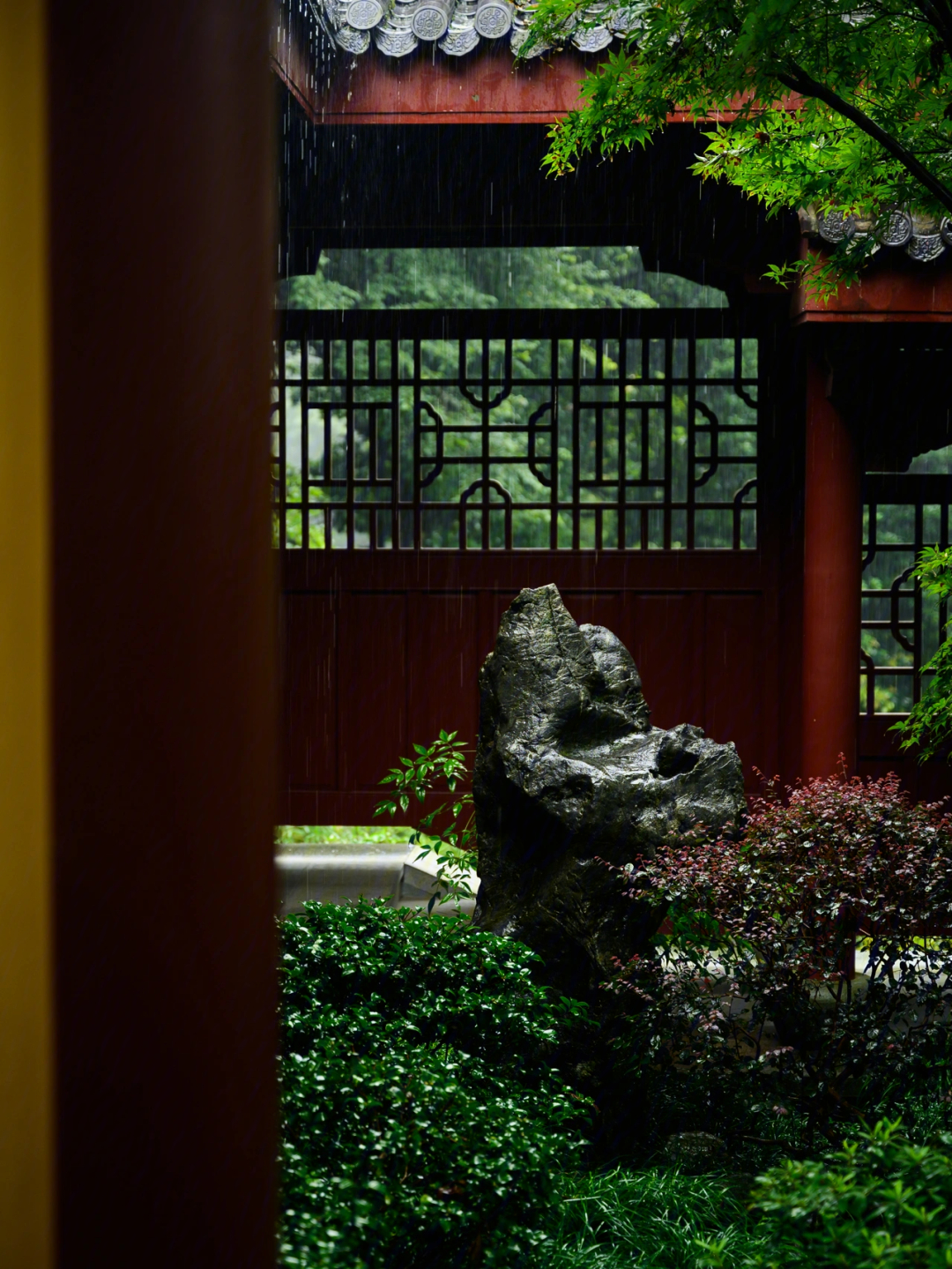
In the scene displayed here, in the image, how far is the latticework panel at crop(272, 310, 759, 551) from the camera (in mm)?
6980

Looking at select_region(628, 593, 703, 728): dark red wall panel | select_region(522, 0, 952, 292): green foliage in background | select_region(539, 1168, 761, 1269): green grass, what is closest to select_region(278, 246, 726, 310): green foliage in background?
select_region(628, 593, 703, 728): dark red wall panel

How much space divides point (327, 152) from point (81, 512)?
16.4 ft

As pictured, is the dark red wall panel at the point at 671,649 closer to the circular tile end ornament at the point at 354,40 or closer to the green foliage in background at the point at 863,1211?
the circular tile end ornament at the point at 354,40

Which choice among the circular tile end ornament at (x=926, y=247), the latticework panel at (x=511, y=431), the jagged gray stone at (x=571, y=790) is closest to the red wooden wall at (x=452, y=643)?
the latticework panel at (x=511, y=431)

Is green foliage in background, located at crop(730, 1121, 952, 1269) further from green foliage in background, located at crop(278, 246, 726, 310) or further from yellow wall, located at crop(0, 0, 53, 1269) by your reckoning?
green foliage in background, located at crop(278, 246, 726, 310)

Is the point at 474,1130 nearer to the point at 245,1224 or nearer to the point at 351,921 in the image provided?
the point at 245,1224

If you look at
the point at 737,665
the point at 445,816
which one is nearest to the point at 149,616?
the point at 445,816

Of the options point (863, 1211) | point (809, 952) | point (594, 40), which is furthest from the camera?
point (594, 40)

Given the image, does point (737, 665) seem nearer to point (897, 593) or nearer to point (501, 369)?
point (897, 593)

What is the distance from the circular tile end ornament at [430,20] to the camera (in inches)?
212

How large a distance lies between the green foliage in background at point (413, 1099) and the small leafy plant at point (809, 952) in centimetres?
40

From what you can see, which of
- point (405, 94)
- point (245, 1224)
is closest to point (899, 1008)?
point (245, 1224)

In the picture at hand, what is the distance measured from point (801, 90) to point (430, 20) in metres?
2.52

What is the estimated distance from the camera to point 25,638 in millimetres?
1545
